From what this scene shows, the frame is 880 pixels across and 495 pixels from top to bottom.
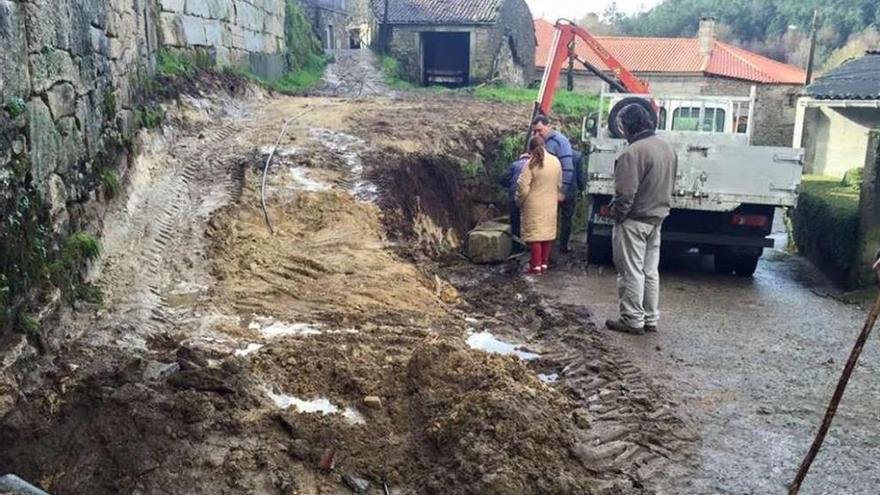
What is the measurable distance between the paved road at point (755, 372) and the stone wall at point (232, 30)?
7095 mm

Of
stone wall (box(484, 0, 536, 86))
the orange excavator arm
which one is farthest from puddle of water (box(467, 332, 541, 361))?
stone wall (box(484, 0, 536, 86))

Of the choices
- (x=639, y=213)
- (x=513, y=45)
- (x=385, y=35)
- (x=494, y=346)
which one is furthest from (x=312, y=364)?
(x=513, y=45)

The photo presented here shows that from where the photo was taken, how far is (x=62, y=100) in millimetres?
5254

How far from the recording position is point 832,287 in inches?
362

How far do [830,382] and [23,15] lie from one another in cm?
594

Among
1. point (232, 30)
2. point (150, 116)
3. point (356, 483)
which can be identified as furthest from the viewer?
point (232, 30)

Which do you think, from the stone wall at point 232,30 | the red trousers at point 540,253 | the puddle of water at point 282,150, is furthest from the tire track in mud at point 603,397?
the stone wall at point 232,30

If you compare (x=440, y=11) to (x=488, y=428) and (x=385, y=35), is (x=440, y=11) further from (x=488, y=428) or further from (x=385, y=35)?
(x=488, y=428)

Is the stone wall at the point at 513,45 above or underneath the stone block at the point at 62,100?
above

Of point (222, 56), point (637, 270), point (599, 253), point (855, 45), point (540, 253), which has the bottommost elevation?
point (599, 253)

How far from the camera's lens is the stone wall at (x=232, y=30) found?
11336 millimetres

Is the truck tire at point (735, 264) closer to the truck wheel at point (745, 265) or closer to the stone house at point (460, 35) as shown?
the truck wheel at point (745, 265)

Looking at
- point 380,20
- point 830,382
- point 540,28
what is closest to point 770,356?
point 830,382

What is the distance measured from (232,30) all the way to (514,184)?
8147 millimetres
